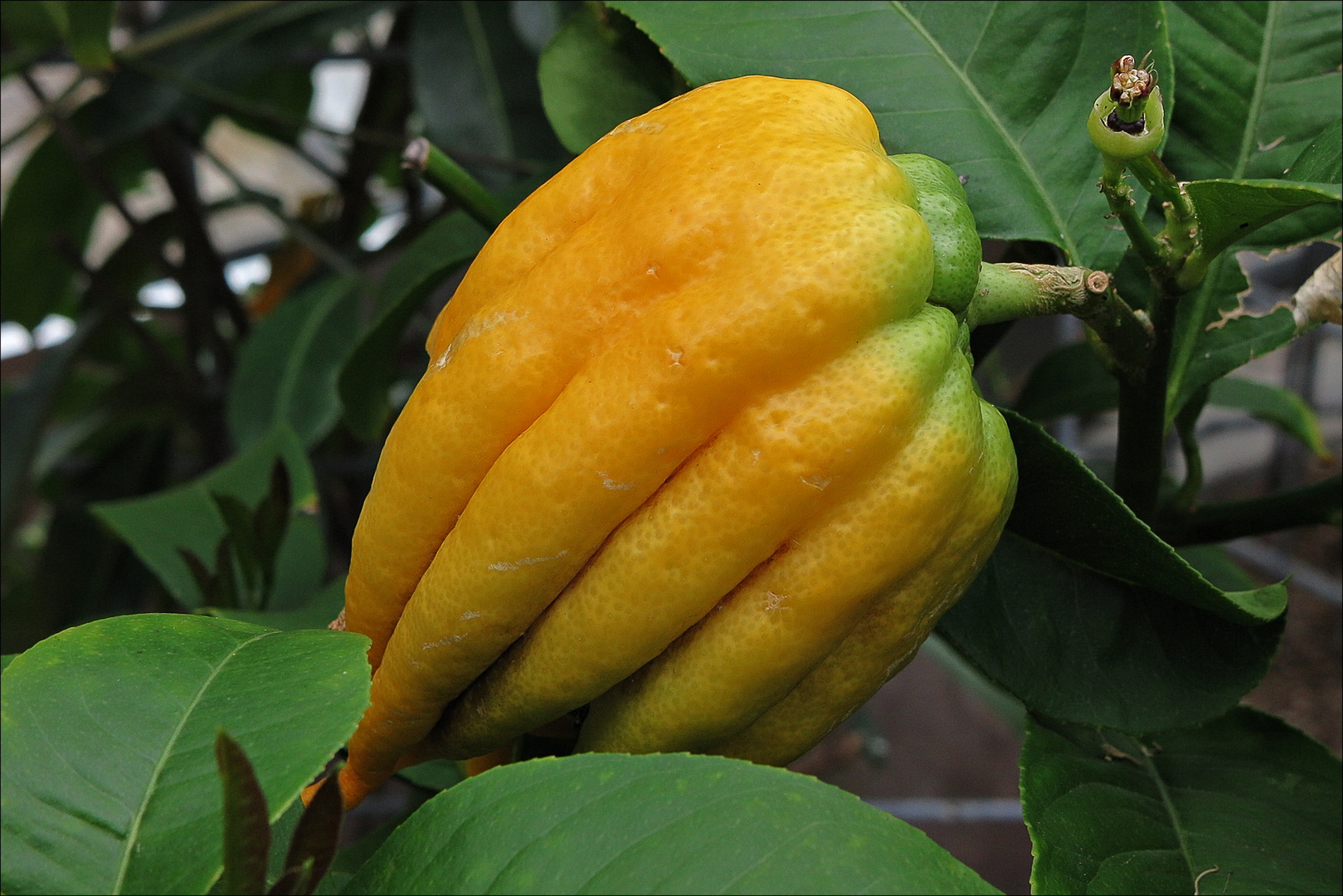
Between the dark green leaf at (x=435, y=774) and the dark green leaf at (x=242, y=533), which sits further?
the dark green leaf at (x=242, y=533)

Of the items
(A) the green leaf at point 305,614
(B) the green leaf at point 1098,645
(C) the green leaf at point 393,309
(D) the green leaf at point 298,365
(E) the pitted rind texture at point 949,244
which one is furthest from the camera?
(D) the green leaf at point 298,365

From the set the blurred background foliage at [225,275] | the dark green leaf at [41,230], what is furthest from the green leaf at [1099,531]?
the dark green leaf at [41,230]

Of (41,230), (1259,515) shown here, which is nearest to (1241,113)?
(1259,515)

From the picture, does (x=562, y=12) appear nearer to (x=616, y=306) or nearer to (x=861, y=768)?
(x=616, y=306)

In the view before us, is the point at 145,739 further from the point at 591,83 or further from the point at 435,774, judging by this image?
the point at 591,83

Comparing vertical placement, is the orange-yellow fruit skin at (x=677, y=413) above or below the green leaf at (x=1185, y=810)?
above

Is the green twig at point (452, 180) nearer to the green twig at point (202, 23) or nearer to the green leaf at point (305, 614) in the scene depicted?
the green leaf at point (305, 614)

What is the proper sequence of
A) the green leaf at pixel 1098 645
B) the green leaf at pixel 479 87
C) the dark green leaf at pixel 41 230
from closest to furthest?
the green leaf at pixel 1098 645 < the green leaf at pixel 479 87 < the dark green leaf at pixel 41 230
